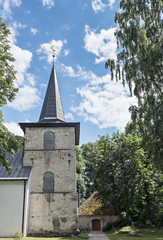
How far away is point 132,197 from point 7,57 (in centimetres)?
1709

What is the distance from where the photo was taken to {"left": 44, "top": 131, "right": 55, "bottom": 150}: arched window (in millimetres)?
17755

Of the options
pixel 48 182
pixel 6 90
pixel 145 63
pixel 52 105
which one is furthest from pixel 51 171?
pixel 145 63

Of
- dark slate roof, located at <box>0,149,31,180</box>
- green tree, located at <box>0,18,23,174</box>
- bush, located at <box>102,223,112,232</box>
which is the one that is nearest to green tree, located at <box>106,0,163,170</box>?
green tree, located at <box>0,18,23,174</box>

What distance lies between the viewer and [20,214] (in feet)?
47.8

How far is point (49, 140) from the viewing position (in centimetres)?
1800

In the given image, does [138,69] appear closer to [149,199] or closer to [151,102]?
[151,102]

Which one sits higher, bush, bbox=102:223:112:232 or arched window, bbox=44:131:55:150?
arched window, bbox=44:131:55:150

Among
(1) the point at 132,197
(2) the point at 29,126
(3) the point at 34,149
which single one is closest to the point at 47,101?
(2) the point at 29,126

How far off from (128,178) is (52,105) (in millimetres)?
10424

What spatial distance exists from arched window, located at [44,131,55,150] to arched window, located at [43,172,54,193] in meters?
2.08

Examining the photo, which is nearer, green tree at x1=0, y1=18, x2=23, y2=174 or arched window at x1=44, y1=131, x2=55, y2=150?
green tree at x1=0, y1=18, x2=23, y2=174

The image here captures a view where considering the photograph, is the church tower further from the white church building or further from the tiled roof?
the tiled roof

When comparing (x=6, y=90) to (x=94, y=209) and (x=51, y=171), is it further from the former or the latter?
(x=94, y=209)

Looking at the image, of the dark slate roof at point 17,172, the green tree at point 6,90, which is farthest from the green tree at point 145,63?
the dark slate roof at point 17,172
